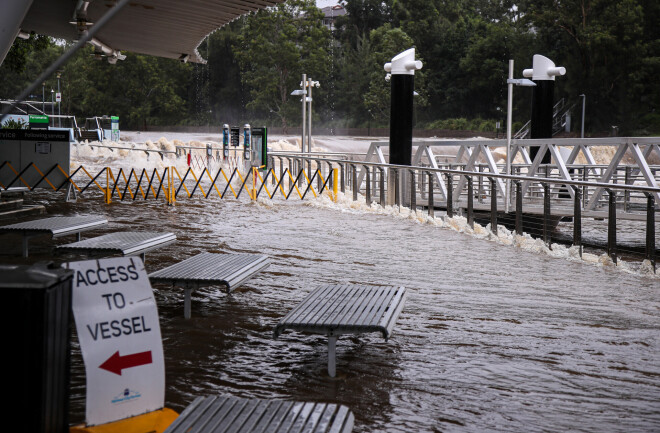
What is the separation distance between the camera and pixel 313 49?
73500 millimetres

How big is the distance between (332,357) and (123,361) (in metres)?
1.71

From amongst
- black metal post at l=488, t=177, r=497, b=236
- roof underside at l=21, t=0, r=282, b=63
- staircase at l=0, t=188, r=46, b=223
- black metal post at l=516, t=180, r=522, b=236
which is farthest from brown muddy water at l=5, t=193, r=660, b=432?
roof underside at l=21, t=0, r=282, b=63

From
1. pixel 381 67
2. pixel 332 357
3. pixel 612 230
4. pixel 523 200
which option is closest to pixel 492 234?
pixel 612 230

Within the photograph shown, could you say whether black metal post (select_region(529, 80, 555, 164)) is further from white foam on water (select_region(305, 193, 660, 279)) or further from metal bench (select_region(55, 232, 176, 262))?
metal bench (select_region(55, 232, 176, 262))

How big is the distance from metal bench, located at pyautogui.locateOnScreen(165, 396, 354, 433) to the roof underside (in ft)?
18.5

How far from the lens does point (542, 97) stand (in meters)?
23.5

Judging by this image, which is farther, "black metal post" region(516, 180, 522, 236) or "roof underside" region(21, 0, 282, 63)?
"black metal post" region(516, 180, 522, 236)

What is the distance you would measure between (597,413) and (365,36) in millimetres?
74774

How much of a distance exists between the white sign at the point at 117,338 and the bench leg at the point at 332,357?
143cm

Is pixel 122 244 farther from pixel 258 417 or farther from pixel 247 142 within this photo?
pixel 247 142

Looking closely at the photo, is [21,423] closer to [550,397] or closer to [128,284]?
[128,284]

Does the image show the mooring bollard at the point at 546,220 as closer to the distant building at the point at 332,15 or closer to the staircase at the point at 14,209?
the staircase at the point at 14,209

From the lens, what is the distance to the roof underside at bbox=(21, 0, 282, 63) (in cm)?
987

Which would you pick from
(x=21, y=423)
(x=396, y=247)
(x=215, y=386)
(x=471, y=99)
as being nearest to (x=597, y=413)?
(x=215, y=386)
